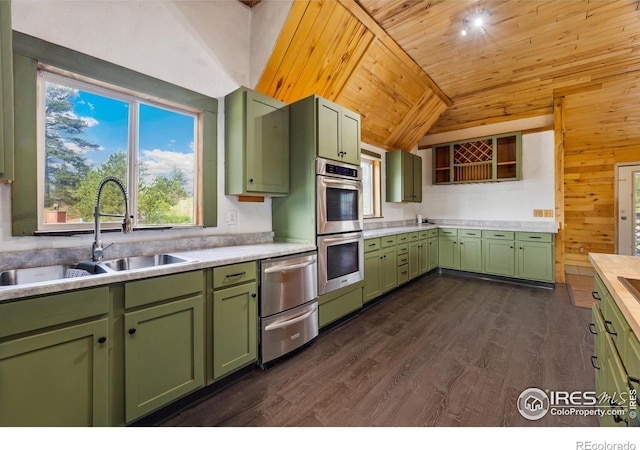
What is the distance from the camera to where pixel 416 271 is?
4480mm

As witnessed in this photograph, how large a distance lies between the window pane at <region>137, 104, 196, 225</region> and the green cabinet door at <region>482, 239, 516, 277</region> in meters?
4.58

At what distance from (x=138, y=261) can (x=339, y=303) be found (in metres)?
1.86

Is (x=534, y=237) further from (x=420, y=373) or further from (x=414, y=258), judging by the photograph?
(x=420, y=373)

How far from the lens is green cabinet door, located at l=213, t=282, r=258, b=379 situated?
1.85m

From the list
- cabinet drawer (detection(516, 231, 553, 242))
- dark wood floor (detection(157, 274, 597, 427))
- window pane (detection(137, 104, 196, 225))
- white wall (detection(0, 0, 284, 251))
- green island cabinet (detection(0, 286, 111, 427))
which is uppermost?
white wall (detection(0, 0, 284, 251))

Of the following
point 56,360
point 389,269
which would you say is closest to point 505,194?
point 389,269

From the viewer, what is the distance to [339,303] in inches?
114

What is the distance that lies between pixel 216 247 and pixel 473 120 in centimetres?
517

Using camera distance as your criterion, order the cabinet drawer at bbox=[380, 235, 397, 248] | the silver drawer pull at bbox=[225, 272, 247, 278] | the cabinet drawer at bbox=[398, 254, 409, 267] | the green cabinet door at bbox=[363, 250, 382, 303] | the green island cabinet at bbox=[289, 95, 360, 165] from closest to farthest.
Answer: the silver drawer pull at bbox=[225, 272, 247, 278]
the green island cabinet at bbox=[289, 95, 360, 165]
the green cabinet door at bbox=[363, 250, 382, 303]
the cabinet drawer at bbox=[380, 235, 397, 248]
the cabinet drawer at bbox=[398, 254, 409, 267]

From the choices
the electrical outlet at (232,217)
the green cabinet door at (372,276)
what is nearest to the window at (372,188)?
the green cabinet door at (372,276)

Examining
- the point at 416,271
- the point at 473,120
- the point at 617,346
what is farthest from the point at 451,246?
the point at 617,346

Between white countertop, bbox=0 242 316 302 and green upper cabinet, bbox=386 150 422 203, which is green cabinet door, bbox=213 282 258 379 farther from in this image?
green upper cabinet, bbox=386 150 422 203

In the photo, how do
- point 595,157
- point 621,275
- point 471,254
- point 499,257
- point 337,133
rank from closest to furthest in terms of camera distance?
point 621,275, point 337,133, point 499,257, point 471,254, point 595,157

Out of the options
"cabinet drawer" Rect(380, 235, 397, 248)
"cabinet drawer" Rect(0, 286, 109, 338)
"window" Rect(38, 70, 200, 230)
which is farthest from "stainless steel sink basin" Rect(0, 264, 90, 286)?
"cabinet drawer" Rect(380, 235, 397, 248)
